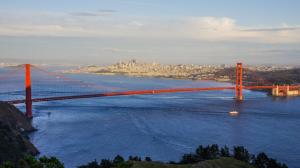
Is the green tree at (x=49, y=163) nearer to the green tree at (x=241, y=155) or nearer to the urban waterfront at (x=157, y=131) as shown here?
the green tree at (x=241, y=155)

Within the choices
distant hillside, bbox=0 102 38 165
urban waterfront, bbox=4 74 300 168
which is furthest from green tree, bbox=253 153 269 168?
distant hillside, bbox=0 102 38 165

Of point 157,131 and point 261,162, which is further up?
point 261,162

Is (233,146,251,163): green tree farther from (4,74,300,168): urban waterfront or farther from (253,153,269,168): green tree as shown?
(4,74,300,168): urban waterfront

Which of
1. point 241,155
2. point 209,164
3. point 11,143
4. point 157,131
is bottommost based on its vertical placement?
point 157,131

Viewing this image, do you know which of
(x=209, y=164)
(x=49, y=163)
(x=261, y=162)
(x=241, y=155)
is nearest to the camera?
(x=49, y=163)

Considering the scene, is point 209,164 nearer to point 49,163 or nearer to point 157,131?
point 49,163

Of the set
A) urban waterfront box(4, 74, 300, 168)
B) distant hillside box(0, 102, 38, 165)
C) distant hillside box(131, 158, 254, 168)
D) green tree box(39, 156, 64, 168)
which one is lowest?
urban waterfront box(4, 74, 300, 168)

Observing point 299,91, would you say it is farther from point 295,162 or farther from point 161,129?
point 295,162

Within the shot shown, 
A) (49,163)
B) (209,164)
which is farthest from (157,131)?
(49,163)
